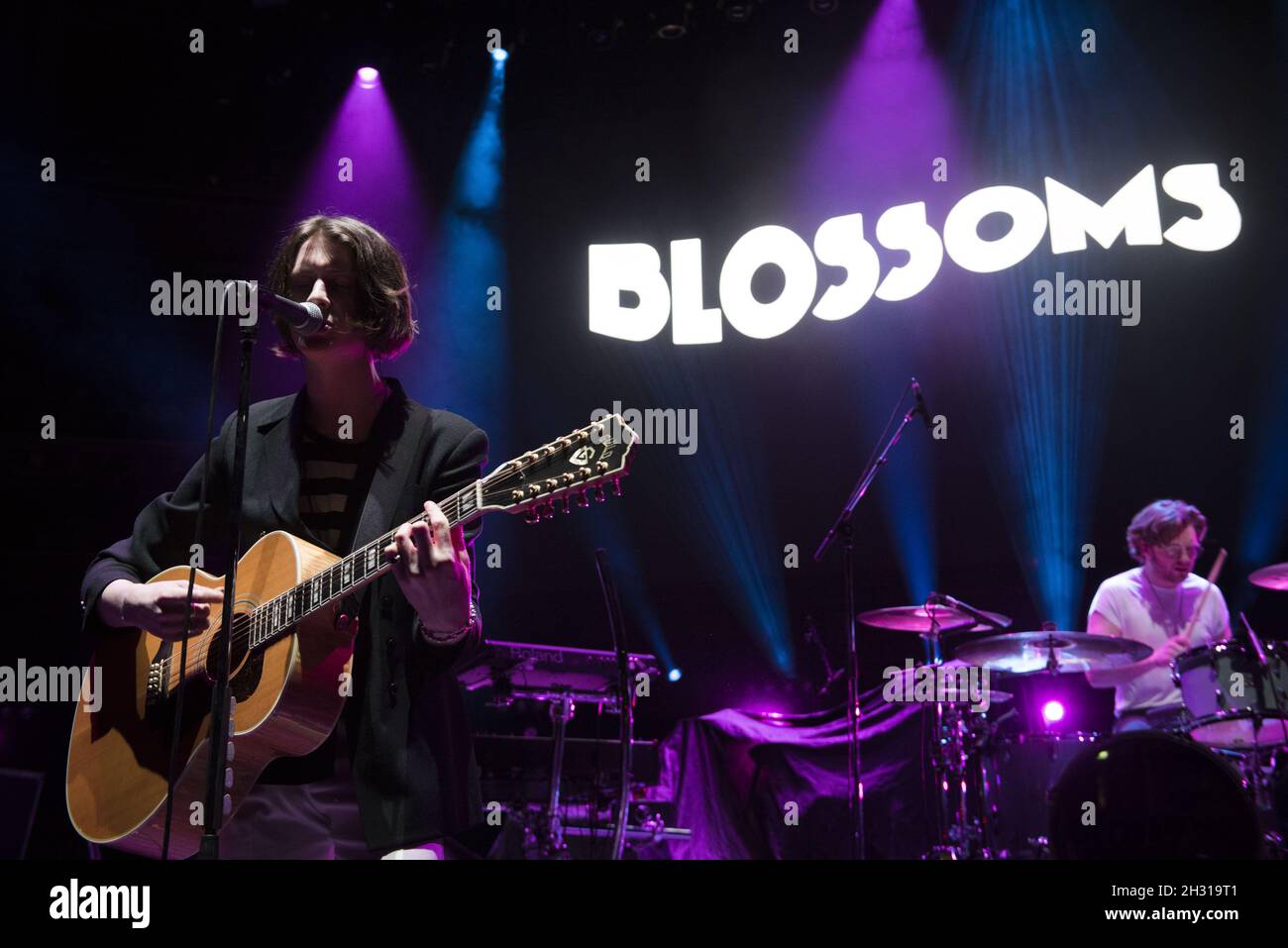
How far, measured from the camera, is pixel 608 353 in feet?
27.0

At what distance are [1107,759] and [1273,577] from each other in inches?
51.7

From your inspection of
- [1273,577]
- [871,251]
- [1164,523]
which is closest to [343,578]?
[1273,577]

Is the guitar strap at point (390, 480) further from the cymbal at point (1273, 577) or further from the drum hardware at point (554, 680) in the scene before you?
the cymbal at point (1273, 577)

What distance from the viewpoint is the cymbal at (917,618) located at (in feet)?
20.5

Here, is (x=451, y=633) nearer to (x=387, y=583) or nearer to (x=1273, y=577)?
(x=387, y=583)

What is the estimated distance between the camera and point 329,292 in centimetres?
267

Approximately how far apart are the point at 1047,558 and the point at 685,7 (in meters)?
4.43

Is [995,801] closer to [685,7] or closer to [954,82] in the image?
[954,82]

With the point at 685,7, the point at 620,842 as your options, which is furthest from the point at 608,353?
the point at 620,842

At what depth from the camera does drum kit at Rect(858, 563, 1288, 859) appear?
4.83 metres

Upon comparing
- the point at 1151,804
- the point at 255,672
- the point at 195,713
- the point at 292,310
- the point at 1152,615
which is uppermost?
the point at 292,310

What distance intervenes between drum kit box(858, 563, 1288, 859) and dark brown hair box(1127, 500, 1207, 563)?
2.34 ft
